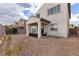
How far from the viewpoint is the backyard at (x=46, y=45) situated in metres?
3.87

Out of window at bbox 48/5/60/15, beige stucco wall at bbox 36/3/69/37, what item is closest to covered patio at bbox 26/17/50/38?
beige stucco wall at bbox 36/3/69/37

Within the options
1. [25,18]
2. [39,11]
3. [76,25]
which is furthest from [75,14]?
[25,18]

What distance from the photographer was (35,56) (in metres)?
3.81

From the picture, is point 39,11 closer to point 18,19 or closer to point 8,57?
point 18,19


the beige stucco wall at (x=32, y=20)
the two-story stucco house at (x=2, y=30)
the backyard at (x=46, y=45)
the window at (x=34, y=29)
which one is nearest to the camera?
the backyard at (x=46, y=45)

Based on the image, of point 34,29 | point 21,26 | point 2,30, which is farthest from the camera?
point 34,29

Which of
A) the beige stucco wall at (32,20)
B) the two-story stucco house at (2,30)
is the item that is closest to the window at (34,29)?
the beige stucco wall at (32,20)

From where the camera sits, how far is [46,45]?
4.06 meters

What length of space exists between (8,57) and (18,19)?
3.00 ft

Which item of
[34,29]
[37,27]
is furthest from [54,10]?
[34,29]

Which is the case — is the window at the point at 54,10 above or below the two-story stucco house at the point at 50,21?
above

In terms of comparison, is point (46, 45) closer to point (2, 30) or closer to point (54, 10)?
point (54, 10)

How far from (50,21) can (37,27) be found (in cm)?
35

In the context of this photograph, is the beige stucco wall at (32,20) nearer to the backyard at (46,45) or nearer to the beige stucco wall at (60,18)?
the beige stucco wall at (60,18)
